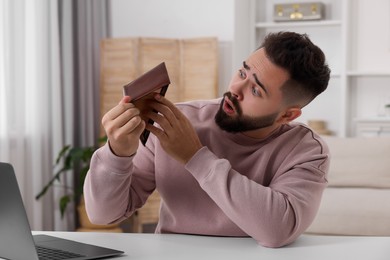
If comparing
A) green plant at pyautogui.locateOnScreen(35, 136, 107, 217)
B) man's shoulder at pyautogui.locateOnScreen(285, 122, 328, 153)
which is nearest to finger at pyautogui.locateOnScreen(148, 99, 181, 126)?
man's shoulder at pyautogui.locateOnScreen(285, 122, 328, 153)

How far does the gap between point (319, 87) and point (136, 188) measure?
0.56 meters

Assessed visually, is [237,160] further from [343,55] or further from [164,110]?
[343,55]

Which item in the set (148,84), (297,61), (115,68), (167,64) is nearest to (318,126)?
(167,64)

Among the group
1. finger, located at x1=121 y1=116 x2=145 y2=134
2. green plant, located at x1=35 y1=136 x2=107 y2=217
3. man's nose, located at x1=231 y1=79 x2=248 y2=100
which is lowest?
green plant, located at x1=35 y1=136 x2=107 y2=217

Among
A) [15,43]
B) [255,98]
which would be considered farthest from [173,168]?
[15,43]

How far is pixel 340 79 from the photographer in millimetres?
4922

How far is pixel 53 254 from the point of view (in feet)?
4.67

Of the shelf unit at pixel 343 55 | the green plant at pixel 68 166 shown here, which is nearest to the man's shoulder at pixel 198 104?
the green plant at pixel 68 166

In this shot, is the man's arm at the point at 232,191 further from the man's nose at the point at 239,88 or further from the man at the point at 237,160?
the man's nose at the point at 239,88

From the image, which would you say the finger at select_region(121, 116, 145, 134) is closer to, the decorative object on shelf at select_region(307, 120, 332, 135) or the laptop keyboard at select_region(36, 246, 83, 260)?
the laptop keyboard at select_region(36, 246, 83, 260)

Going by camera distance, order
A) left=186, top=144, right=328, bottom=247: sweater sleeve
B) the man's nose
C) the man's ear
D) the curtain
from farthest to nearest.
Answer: the curtain → the man's ear → the man's nose → left=186, top=144, right=328, bottom=247: sweater sleeve

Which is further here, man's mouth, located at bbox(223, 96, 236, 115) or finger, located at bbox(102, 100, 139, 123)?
man's mouth, located at bbox(223, 96, 236, 115)

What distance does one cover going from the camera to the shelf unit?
482 cm

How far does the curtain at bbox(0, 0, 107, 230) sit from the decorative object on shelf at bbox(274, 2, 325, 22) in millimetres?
1349
